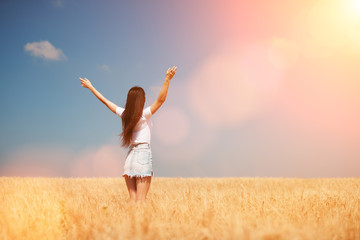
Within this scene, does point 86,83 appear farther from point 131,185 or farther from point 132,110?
point 131,185

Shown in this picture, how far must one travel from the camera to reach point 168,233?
356 centimetres

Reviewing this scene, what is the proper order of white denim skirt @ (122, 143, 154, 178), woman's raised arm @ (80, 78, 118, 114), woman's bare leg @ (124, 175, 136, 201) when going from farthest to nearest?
woman's raised arm @ (80, 78, 118, 114)
woman's bare leg @ (124, 175, 136, 201)
white denim skirt @ (122, 143, 154, 178)

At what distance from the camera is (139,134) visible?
5629 mm

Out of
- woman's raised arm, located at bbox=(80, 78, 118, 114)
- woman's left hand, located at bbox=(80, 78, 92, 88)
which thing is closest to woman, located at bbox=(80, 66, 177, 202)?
woman's raised arm, located at bbox=(80, 78, 118, 114)

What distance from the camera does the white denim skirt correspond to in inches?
219

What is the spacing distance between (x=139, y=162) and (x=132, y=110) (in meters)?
0.93

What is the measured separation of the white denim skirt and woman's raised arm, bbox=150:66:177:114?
2.26 feet

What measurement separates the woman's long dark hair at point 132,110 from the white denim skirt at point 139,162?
0.31 meters

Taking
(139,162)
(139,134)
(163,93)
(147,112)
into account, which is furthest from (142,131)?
(163,93)

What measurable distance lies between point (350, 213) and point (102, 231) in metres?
4.10

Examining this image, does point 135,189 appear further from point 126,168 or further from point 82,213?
point 82,213

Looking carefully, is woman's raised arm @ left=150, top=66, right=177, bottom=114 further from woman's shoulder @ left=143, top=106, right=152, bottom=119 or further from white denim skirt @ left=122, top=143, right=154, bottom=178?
white denim skirt @ left=122, top=143, right=154, bottom=178

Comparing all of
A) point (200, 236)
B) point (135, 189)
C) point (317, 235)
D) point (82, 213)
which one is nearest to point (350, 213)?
point (317, 235)

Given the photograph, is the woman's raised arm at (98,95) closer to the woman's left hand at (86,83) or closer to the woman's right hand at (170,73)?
the woman's left hand at (86,83)
